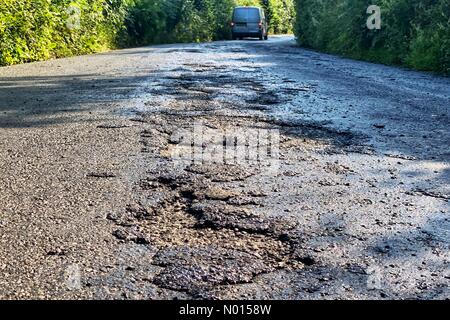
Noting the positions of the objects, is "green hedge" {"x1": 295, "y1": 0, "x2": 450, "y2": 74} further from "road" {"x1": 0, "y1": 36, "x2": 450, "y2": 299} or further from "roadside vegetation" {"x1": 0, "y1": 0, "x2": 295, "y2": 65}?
"roadside vegetation" {"x1": 0, "y1": 0, "x2": 295, "y2": 65}

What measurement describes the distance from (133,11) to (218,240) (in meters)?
18.0

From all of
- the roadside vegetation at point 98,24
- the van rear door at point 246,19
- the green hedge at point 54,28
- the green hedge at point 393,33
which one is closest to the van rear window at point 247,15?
the van rear door at point 246,19

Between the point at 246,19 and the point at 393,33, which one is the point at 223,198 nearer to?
the point at 393,33

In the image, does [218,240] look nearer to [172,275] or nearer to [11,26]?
[172,275]

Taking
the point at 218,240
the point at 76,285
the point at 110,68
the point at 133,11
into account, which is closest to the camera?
the point at 76,285

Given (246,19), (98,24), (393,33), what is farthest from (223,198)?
(246,19)

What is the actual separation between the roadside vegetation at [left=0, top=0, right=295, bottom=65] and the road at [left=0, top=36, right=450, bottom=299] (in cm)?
523

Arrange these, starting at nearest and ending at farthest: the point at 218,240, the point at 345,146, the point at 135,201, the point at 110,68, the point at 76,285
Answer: the point at 76,285, the point at 218,240, the point at 135,201, the point at 345,146, the point at 110,68

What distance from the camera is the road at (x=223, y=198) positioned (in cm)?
186

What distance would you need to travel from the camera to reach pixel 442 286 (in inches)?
71.4

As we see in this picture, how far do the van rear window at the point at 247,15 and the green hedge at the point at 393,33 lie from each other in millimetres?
8813

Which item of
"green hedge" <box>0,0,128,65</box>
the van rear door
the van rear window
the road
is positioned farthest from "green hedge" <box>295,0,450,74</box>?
the van rear window

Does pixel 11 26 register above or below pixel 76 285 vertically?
above
